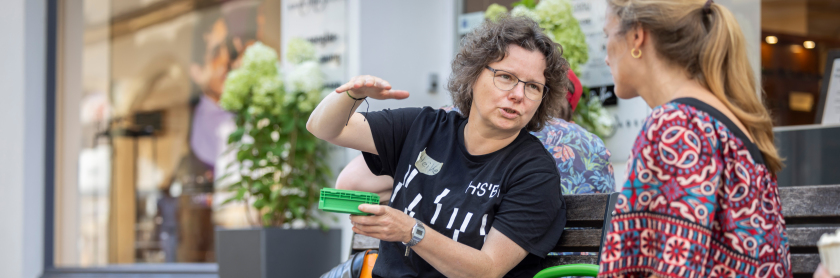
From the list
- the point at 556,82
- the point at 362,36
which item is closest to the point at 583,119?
the point at 362,36

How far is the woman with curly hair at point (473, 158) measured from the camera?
1770 mm

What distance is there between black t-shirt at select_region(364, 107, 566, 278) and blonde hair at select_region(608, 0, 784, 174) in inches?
25.0

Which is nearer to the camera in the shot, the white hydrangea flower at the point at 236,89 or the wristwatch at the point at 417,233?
the wristwatch at the point at 417,233

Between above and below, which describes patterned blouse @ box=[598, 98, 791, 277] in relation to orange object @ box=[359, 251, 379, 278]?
above

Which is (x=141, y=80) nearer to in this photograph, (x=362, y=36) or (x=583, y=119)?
(x=362, y=36)

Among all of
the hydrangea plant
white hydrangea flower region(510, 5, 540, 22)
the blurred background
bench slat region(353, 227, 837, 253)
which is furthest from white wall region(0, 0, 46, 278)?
bench slat region(353, 227, 837, 253)

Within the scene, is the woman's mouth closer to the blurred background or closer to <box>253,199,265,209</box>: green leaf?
the blurred background

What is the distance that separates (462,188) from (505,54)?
15.5 inches

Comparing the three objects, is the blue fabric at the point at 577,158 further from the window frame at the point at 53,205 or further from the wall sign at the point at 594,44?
the window frame at the point at 53,205

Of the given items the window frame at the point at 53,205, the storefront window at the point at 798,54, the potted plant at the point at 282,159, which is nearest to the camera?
the potted plant at the point at 282,159

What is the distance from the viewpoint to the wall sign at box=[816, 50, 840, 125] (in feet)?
10.7

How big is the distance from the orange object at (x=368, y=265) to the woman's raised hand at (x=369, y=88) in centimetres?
48

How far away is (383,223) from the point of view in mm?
1654

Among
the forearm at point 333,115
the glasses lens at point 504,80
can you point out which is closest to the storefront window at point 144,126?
the forearm at point 333,115
